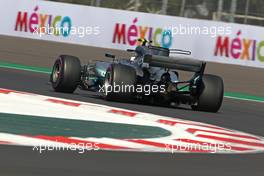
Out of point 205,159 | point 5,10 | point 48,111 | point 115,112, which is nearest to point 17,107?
point 48,111

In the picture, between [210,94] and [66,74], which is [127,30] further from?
[210,94]

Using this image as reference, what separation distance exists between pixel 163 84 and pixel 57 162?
6.12 meters

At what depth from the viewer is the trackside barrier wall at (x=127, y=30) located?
20375mm

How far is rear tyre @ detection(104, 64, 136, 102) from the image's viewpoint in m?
12.4

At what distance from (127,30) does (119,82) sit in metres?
8.94

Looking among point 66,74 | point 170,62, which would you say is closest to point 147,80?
point 170,62

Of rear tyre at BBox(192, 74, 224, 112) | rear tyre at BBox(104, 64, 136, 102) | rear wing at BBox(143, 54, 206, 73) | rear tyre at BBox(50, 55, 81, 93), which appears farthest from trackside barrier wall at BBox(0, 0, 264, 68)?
rear tyre at BBox(104, 64, 136, 102)

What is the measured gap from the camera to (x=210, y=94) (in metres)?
13.2

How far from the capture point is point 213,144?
30.6 ft

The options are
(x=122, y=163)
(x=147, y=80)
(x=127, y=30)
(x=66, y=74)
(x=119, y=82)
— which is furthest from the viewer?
(x=127, y=30)

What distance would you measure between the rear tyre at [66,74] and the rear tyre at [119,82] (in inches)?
28.0

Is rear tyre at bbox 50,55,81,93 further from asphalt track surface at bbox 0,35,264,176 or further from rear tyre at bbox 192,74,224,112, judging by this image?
asphalt track surface at bbox 0,35,264,176

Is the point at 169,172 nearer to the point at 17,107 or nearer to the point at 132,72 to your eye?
the point at 17,107

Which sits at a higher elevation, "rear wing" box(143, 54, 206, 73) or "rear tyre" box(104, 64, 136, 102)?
"rear wing" box(143, 54, 206, 73)
